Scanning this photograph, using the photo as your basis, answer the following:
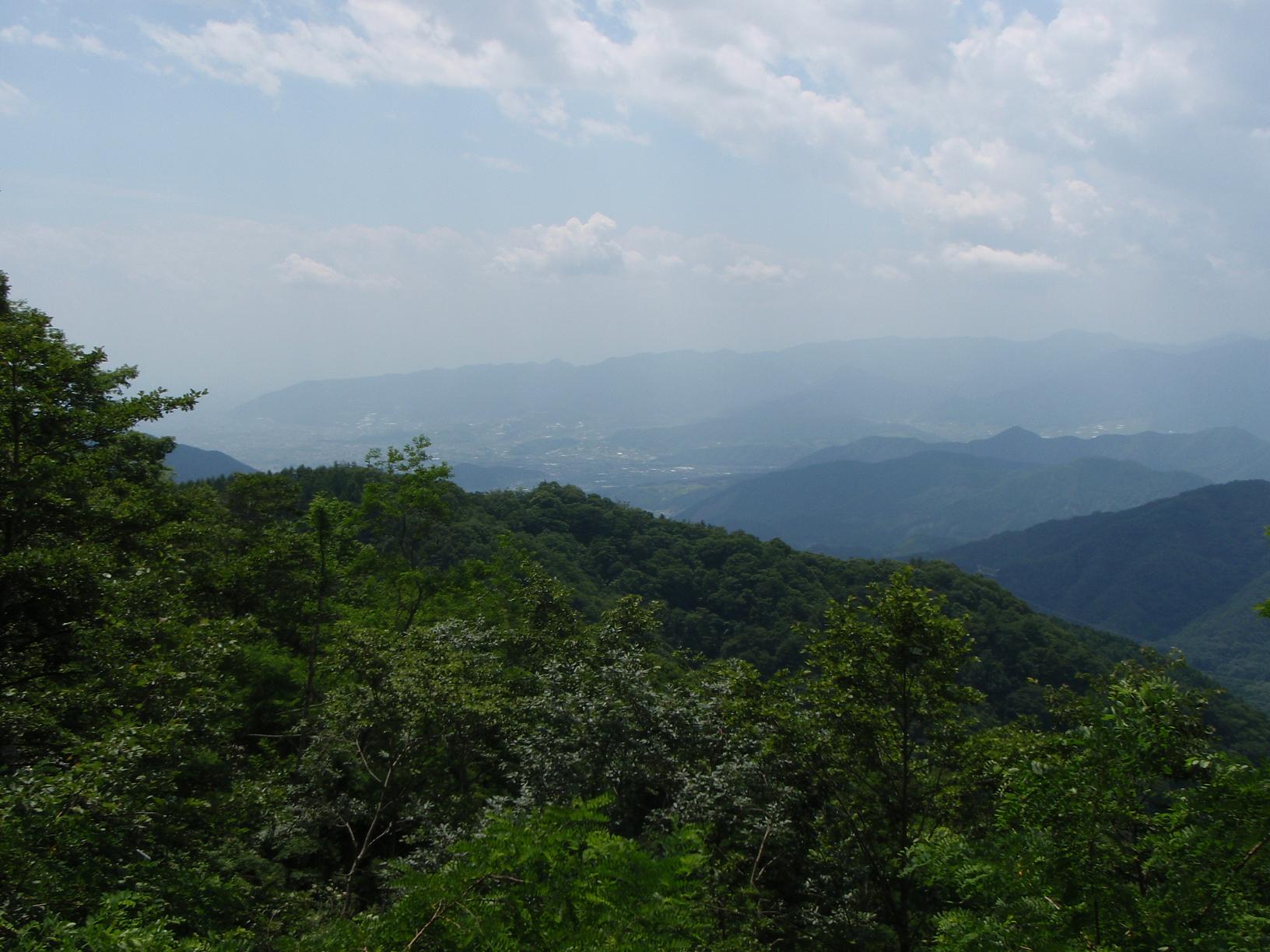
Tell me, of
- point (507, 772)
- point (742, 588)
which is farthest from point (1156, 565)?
point (507, 772)

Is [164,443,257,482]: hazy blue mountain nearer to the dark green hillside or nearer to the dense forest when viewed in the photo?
the dark green hillside

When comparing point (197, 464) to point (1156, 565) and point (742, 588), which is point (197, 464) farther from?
point (1156, 565)

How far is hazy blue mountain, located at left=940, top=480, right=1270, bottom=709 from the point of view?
507ft

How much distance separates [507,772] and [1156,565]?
202914 mm

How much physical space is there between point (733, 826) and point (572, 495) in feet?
215

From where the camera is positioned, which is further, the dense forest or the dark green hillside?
the dark green hillside

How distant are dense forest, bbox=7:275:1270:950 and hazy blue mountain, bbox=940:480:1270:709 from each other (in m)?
166

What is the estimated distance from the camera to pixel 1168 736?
4.80 meters

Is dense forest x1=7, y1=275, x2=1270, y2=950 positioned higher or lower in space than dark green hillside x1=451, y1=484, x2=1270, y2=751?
higher

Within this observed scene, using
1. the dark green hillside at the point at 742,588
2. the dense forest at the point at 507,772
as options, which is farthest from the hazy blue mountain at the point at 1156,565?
the dense forest at the point at 507,772

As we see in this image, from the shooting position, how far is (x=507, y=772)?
39.3 feet

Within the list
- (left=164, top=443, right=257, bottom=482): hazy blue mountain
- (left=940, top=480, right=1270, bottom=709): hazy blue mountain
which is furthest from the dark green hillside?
(left=164, top=443, right=257, bottom=482): hazy blue mountain

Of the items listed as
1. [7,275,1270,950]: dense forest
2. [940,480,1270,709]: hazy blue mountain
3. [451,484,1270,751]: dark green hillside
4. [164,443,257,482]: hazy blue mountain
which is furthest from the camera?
[164,443,257,482]: hazy blue mountain

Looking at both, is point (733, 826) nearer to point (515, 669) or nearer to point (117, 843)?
point (515, 669)
